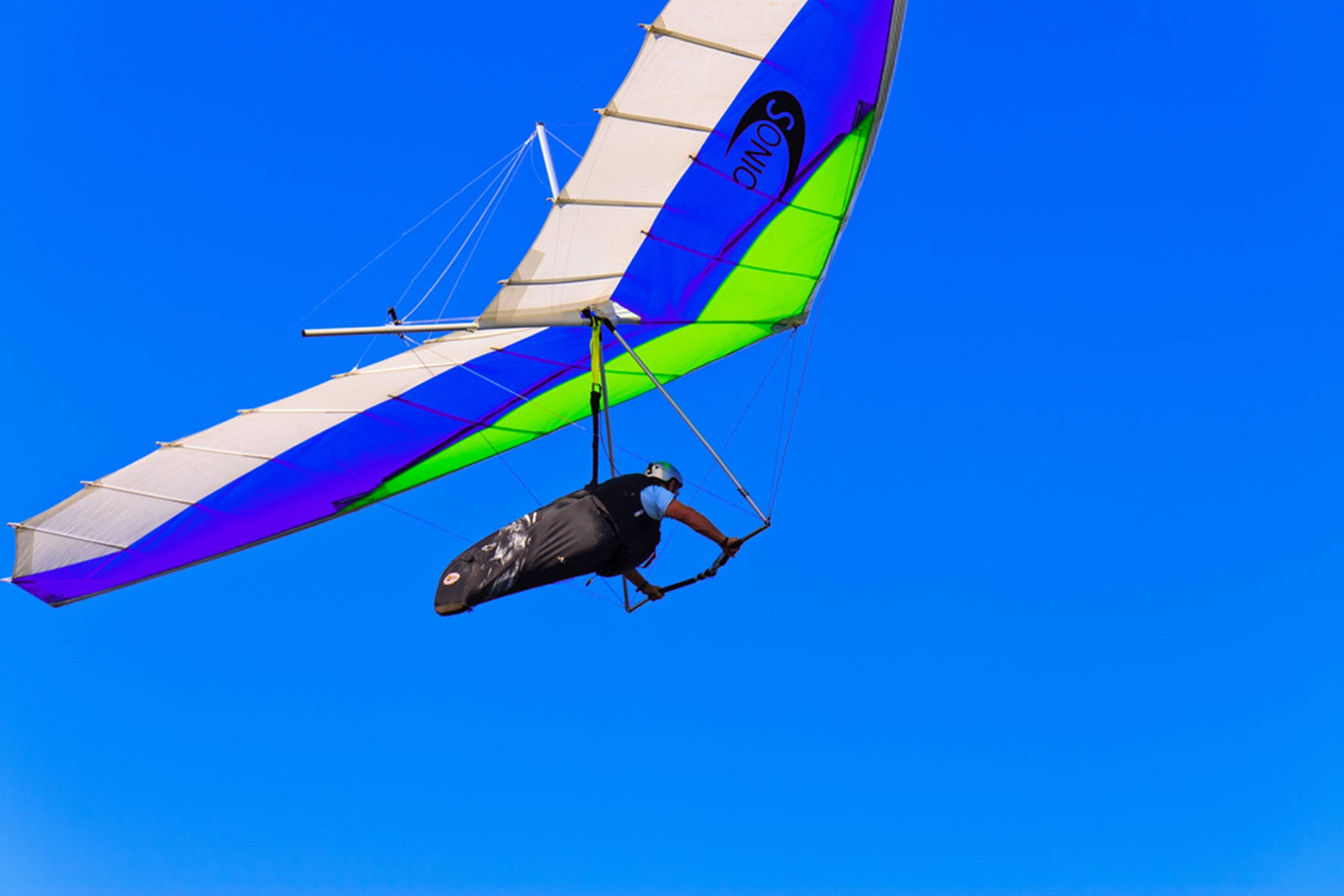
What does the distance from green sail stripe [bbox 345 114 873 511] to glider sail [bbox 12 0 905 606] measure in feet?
0.07

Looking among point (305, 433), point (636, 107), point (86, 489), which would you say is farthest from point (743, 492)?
point (86, 489)

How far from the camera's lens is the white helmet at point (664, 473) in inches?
494

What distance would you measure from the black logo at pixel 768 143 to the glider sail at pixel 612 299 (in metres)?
0.01

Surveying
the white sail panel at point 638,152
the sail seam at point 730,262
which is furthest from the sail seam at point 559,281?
the sail seam at point 730,262

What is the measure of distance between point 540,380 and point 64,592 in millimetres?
4535

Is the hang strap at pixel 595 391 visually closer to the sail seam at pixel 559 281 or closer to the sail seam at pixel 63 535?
the sail seam at pixel 559 281

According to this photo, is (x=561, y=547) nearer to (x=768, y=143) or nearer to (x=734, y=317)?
(x=768, y=143)

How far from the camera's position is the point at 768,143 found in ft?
42.6

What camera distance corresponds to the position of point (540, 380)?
15.7 meters

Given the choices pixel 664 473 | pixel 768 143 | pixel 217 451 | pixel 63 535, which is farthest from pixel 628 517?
pixel 63 535

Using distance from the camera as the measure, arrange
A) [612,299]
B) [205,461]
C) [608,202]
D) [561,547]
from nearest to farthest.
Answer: [561,547], [608,202], [612,299], [205,461]

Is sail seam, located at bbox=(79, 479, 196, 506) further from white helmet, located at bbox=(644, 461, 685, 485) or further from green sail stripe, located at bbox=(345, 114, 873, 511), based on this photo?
white helmet, located at bbox=(644, 461, 685, 485)

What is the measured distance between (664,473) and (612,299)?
5.69ft

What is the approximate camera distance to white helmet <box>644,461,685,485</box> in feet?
41.2
